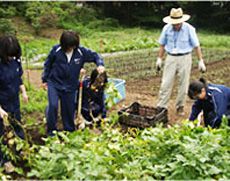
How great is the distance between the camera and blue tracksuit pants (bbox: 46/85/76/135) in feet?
16.1

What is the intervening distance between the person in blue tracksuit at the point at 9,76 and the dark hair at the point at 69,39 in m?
0.55

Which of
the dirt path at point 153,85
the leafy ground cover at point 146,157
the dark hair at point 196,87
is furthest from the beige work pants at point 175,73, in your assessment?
the leafy ground cover at point 146,157

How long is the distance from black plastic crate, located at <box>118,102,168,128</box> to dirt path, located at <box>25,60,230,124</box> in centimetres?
51

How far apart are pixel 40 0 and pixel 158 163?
16.2 m

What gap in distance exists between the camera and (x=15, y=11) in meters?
17.2

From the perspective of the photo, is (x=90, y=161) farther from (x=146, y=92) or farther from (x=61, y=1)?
(x=61, y=1)

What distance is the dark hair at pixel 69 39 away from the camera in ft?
14.9

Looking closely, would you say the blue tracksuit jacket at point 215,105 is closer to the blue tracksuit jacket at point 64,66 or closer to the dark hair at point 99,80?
the dark hair at point 99,80

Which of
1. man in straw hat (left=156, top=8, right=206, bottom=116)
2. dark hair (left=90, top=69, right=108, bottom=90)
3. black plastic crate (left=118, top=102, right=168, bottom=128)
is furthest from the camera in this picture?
man in straw hat (left=156, top=8, right=206, bottom=116)

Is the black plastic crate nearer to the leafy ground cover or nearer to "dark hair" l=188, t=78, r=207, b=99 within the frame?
"dark hair" l=188, t=78, r=207, b=99

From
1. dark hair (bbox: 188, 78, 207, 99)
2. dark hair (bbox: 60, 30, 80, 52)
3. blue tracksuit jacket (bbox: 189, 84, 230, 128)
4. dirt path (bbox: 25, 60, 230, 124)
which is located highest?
dark hair (bbox: 60, 30, 80, 52)

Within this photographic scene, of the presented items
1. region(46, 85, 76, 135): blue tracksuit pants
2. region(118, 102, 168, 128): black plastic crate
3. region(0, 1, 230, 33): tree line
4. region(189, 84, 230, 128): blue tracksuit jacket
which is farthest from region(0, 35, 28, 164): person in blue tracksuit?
region(0, 1, 230, 33): tree line

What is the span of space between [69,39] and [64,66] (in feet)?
1.27

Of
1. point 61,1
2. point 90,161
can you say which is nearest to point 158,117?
point 90,161
